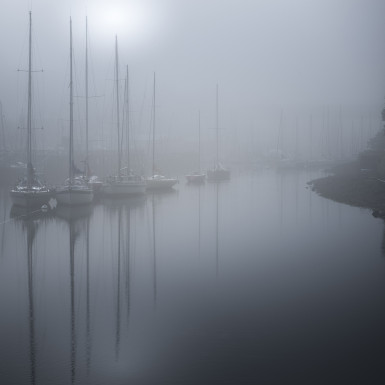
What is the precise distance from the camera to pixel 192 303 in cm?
1188

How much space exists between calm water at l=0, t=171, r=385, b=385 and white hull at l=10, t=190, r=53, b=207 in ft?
11.1

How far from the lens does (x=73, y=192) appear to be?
28.5m

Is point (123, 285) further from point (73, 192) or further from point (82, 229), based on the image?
point (73, 192)

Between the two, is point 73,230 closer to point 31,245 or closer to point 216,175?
point 31,245

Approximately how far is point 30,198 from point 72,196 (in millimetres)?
2288

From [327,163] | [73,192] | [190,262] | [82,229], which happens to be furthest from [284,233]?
[327,163]

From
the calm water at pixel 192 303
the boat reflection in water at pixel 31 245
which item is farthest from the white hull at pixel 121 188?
the calm water at pixel 192 303

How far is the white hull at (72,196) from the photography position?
28500mm

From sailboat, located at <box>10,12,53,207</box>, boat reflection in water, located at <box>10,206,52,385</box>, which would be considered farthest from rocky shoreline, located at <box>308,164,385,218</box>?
sailboat, located at <box>10,12,53,207</box>

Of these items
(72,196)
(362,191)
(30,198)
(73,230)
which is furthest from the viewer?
(362,191)

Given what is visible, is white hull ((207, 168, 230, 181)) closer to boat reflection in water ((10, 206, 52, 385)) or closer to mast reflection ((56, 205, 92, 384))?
mast reflection ((56, 205, 92, 384))

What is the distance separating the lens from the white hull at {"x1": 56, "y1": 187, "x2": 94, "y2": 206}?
93.5ft

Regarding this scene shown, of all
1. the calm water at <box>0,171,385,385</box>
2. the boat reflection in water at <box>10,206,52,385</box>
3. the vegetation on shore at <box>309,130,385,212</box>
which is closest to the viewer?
the calm water at <box>0,171,385,385</box>

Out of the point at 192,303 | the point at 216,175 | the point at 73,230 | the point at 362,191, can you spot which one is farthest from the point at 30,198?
the point at 216,175
